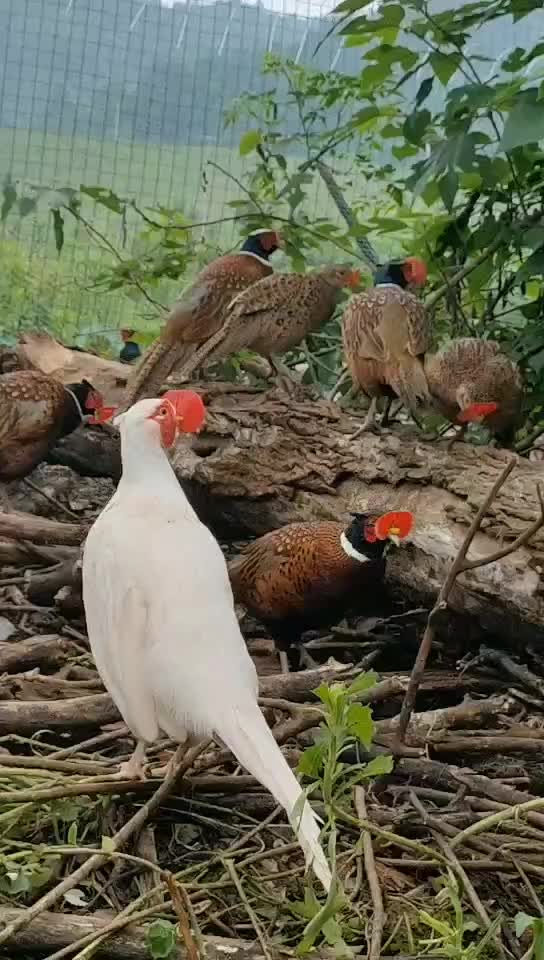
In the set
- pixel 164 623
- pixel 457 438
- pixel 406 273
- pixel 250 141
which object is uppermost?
pixel 250 141

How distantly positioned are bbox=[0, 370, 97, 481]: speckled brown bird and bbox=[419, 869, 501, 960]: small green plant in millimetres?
1765

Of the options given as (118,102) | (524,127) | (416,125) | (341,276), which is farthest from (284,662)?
(118,102)

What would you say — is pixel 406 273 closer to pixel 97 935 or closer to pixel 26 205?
pixel 26 205

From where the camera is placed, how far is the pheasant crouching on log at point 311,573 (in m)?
1.88

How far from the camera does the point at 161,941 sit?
3.36 feet

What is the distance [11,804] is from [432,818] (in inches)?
20.0

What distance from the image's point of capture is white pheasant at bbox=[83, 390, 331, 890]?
3.77 feet

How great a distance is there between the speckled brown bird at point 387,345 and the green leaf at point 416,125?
0.40 metres

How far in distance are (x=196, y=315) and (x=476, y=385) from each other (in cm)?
85

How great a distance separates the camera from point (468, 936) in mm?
1164

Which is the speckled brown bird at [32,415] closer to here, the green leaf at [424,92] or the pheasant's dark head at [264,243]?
the pheasant's dark head at [264,243]

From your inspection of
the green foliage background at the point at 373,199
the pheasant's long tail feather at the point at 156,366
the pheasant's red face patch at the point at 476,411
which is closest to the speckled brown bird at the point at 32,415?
the pheasant's long tail feather at the point at 156,366

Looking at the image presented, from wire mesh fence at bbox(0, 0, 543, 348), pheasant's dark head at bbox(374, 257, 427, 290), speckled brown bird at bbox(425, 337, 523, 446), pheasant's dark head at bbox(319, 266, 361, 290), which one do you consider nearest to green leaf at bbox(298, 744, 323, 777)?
speckled brown bird at bbox(425, 337, 523, 446)

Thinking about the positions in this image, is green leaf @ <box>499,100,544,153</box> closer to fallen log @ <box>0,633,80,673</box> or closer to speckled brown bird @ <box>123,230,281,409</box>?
fallen log @ <box>0,633,80,673</box>
